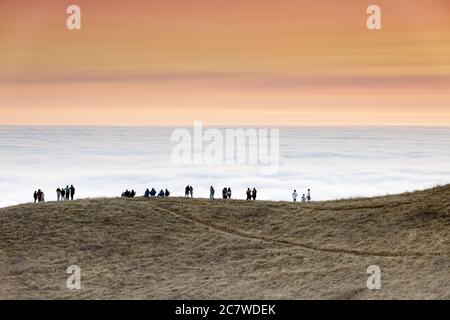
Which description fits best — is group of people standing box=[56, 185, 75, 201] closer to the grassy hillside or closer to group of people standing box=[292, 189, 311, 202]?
the grassy hillside

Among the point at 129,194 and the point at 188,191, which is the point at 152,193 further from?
the point at 188,191

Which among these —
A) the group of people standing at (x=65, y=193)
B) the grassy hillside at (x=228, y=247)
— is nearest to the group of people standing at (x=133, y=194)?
the group of people standing at (x=65, y=193)

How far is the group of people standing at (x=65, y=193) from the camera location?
262 ft

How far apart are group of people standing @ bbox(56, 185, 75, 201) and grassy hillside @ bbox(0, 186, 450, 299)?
8.58ft

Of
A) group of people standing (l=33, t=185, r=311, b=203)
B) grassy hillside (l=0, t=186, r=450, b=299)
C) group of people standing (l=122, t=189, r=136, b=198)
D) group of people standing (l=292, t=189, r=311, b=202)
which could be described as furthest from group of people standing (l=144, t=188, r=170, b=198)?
group of people standing (l=292, t=189, r=311, b=202)

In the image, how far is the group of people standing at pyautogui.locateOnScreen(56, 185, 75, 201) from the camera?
79.8 meters

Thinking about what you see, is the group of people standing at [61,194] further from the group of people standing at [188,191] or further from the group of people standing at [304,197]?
the group of people standing at [304,197]

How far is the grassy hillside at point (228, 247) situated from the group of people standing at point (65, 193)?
8.58 ft

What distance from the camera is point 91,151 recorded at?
167 m

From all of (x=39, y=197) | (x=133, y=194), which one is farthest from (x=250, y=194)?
(x=39, y=197)
